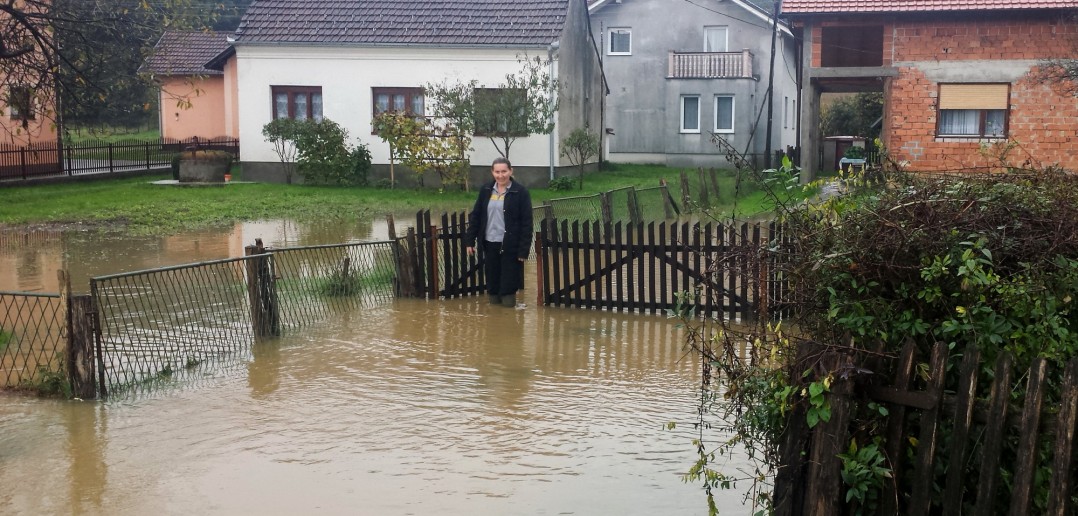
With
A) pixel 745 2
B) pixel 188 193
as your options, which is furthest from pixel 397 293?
pixel 745 2

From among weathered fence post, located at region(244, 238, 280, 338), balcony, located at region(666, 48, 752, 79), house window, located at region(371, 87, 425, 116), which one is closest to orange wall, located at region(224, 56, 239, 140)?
house window, located at region(371, 87, 425, 116)

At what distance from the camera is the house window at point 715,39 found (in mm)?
42312

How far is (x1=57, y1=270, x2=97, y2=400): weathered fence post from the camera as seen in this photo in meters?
7.52

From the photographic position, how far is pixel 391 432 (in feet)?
23.1

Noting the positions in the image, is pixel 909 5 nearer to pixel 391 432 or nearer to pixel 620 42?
pixel 620 42

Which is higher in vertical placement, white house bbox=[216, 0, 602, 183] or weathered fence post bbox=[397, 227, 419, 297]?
white house bbox=[216, 0, 602, 183]

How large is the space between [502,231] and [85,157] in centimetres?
2591

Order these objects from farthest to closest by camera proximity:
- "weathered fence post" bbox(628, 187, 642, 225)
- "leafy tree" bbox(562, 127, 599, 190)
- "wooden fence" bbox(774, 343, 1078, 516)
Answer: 1. "leafy tree" bbox(562, 127, 599, 190)
2. "weathered fence post" bbox(628, 187, 642, 225)
3. "wooden fence" bbox(774, 343, 1078, 516)

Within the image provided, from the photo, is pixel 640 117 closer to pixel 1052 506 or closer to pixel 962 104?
pixel 962 104

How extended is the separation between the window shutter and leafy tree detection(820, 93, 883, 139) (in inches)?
797

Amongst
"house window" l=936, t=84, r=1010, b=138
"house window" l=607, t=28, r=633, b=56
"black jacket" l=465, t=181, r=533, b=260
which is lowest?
"black jacket" l=465, t=181, r=533, b=260

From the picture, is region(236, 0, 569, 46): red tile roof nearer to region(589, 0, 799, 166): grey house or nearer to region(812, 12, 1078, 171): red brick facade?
region(812, 12, 1078, 171): red brick facade

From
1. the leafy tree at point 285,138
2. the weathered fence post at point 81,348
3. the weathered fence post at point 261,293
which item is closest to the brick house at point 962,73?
the leafy tree at point 285,138

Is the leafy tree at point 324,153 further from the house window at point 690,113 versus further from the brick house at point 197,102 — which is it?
the house window at point 690,113
